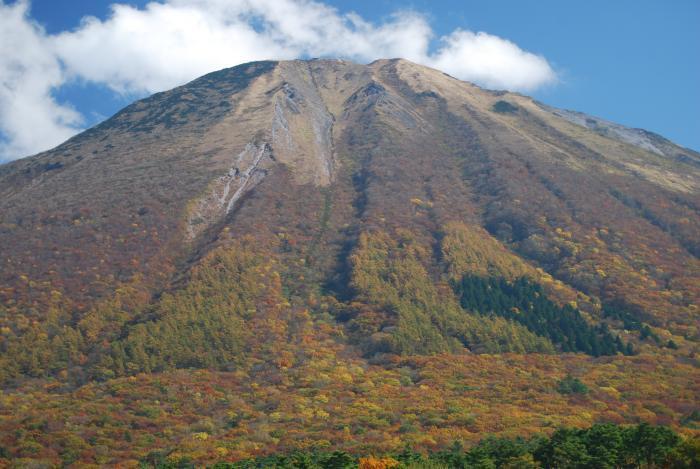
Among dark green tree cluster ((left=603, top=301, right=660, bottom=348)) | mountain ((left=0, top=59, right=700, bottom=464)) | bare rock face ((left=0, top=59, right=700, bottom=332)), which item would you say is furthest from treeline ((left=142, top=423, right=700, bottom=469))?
bare rock face ((left=0, top=59, right=700, bottom=332))

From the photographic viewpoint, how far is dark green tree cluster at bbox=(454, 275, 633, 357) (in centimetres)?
9150

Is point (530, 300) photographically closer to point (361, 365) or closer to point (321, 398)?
point (361, 365)

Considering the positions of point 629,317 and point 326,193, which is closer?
point 629,317

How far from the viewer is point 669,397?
70938mm

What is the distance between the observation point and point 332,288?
109062 millimetres

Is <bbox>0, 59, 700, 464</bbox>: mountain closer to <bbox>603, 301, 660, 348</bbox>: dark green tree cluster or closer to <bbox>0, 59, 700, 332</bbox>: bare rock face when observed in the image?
<bbox>603, 301, 660, 348</bbox>: dark green tree cluster

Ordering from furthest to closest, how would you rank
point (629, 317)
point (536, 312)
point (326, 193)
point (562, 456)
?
point (326, 193), point (536, 312), point (629, 317), point (562, 456)

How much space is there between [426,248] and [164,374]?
5542 centimetres

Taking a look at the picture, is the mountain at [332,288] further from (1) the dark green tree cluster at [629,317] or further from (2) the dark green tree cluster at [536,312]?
(2) the dark green tree cluster at [536,312]

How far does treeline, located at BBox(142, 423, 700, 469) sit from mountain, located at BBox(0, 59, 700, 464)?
7.62 meters

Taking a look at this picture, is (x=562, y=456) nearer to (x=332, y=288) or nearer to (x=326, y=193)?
(x=332, y=288)

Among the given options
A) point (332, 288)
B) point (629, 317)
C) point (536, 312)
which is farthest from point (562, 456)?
point (332, 288)

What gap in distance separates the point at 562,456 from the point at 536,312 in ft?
168

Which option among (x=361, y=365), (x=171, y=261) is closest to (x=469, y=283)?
(x=361, y=365)
